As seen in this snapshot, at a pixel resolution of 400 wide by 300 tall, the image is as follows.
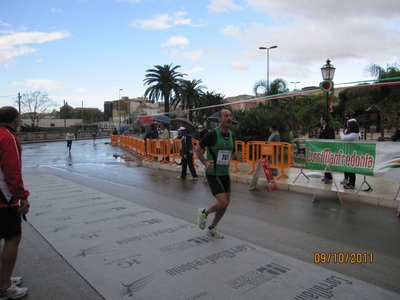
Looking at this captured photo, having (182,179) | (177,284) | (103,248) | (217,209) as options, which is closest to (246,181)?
(182,179)

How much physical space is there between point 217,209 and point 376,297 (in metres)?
2.33

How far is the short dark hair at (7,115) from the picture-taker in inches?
135

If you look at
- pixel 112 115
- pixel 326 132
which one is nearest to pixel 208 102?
pixel 326 132

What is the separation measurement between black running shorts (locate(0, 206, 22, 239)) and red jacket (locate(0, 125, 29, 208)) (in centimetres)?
7

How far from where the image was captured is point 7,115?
3.45m

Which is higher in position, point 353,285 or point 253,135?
point 253,135

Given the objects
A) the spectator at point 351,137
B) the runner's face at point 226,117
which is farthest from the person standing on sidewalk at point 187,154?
the runner's face at point 226,117

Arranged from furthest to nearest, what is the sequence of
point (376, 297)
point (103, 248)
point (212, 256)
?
point (103, 248)
point (212, 256)
point (376, 297)

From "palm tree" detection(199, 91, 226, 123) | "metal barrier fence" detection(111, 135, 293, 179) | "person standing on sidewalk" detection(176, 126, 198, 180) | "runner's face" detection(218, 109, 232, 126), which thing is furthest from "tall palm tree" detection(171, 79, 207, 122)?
"runner's face" detection(218, 109, 232, 126)

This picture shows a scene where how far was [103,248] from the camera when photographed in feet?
16.0

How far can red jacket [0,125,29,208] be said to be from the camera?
328 centimetres

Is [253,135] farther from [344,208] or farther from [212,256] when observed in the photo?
[212,256]
